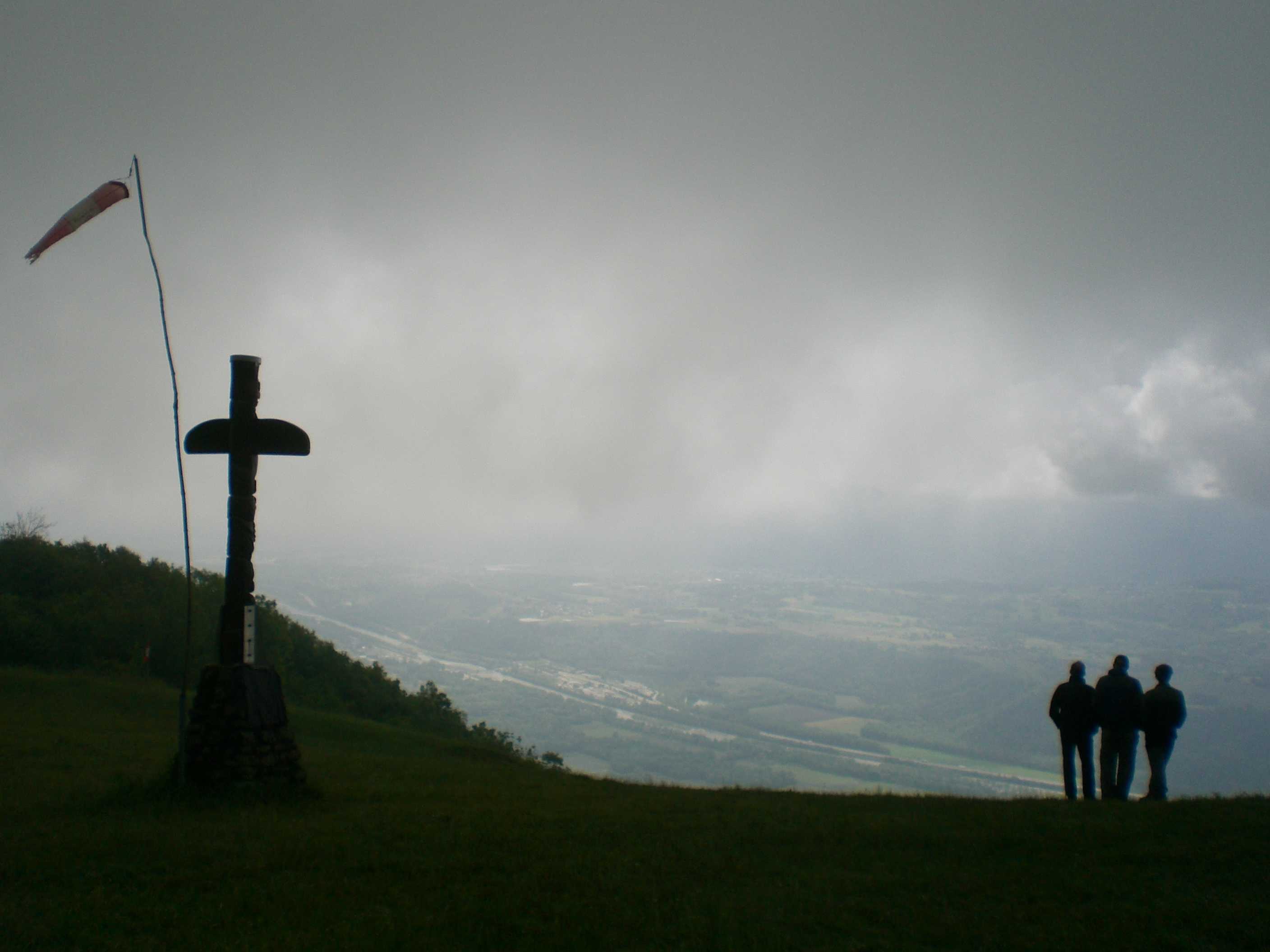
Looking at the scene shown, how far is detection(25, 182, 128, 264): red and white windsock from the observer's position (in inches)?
412

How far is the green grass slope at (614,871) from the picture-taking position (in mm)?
6250

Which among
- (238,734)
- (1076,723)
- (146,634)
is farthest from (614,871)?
(146,634)

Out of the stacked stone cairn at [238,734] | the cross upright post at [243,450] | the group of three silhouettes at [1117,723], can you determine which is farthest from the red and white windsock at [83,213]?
the group of three silhouettes at [1117,723]

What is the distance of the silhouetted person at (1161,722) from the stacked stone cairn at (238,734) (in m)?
13.3

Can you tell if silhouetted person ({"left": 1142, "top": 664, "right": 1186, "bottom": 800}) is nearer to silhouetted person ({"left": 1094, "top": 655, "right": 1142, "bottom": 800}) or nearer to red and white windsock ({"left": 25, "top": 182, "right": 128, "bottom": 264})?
silhouetted person ({"left": 1094, "top": 655, "right": 1142, "bottom": 800})

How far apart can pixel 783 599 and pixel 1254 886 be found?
532ft

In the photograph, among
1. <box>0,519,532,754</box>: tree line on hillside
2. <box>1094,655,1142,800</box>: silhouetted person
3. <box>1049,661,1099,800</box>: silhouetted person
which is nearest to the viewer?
<box>1094,655,1142,800</box>: silhouetted person

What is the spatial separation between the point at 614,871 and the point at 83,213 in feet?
37.0

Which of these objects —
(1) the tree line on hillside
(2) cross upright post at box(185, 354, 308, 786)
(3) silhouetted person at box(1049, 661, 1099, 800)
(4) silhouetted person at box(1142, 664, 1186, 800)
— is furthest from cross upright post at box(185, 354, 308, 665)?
(1) the tree line on hillside

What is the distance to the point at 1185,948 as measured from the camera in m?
5.89

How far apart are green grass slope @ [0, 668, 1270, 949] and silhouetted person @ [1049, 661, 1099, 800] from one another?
2.00 meters

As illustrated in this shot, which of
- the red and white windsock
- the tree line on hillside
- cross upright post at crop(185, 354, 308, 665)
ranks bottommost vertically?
the tree line on hillside

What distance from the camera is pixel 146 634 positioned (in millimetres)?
39812

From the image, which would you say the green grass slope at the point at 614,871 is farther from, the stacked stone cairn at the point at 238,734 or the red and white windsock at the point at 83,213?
the red and white windsock at the point at 83,213
